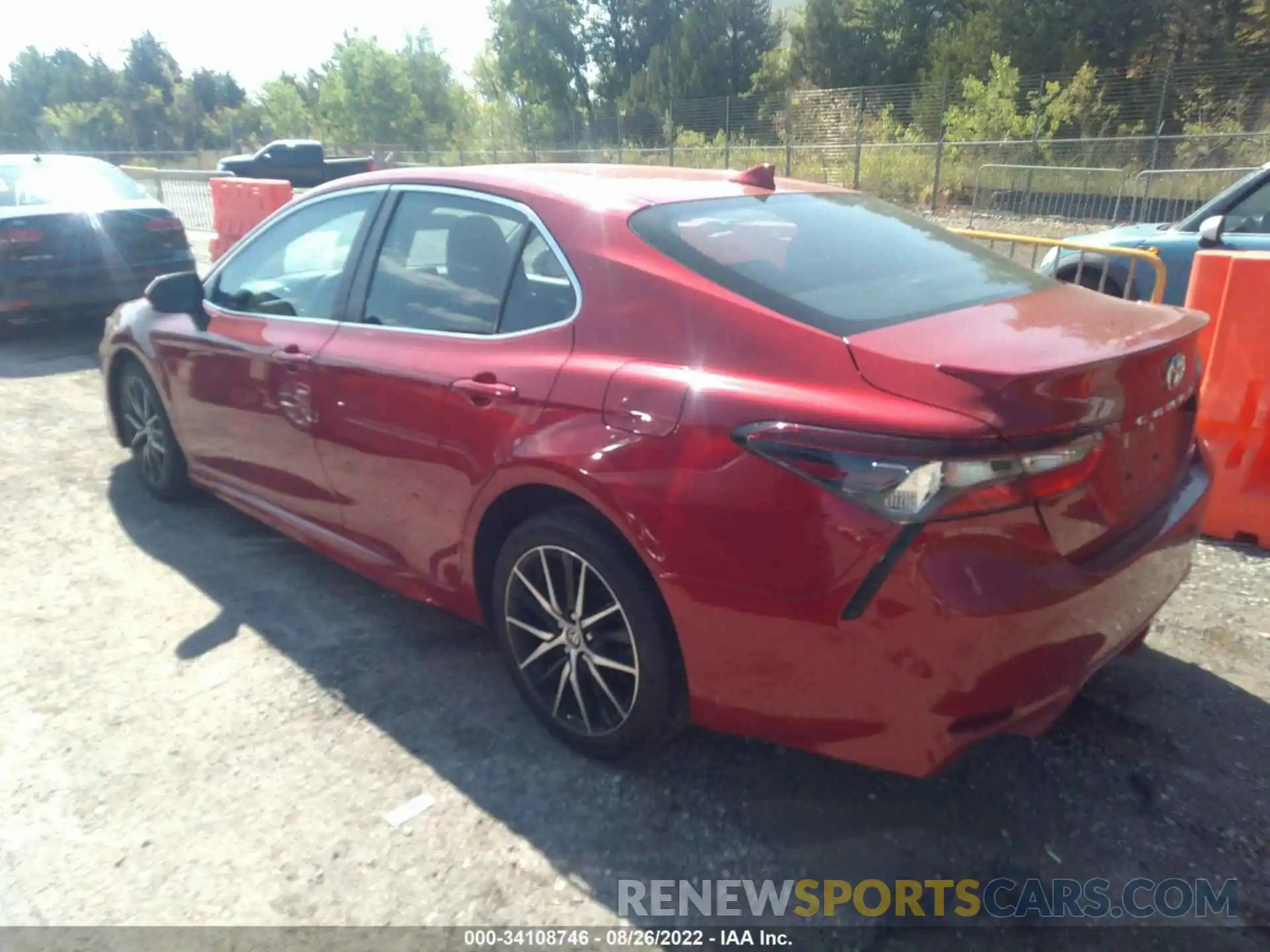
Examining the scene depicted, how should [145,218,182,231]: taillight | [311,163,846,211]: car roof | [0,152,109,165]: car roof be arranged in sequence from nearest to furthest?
[311,163,846,211]: car roof, [145,218,182,231]: taillight, [0,152,109,165]: car roof

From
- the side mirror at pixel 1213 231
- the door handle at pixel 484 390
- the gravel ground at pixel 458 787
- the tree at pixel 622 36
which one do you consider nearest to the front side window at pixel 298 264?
the door handle at pixel 484 390

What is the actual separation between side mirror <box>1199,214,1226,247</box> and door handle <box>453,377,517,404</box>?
4.92 metres

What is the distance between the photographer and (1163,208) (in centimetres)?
1612

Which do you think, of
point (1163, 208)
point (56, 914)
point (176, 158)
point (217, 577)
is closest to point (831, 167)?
point (1163, 208)

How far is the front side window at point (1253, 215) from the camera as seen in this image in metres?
6.04

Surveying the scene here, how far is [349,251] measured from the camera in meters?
3.72

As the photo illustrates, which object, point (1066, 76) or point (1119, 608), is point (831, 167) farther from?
point (1119, 608)

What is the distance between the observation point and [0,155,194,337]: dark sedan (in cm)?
830

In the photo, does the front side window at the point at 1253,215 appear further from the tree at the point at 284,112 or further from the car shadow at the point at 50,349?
the tree at the point at 284,112

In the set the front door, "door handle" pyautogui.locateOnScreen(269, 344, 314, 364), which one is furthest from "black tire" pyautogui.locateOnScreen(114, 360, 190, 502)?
"door handle" pyautogui.locateOnScreen(269, 344, 314, 364)

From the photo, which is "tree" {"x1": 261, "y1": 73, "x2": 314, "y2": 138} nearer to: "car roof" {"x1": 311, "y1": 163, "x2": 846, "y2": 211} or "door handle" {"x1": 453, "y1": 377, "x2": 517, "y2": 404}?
"car roof" {"x1": 311, "y1": 163, "x2": 846, "y2": 211}

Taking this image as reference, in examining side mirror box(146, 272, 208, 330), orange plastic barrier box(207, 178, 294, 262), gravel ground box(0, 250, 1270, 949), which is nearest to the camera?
gravel ground box(0, 250, 1270, 949)

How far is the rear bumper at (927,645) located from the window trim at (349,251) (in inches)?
76.0

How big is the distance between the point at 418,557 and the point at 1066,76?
30.1 meters
